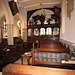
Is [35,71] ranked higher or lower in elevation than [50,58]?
higher

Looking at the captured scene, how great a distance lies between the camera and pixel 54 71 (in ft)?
3.49

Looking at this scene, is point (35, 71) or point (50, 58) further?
point (50, 58)

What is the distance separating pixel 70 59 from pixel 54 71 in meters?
1.67

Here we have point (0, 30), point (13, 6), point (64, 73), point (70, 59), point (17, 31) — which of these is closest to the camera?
point (64, 73)

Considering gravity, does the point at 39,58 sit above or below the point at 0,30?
below

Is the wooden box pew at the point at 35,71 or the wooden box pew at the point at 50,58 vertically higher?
the wooden box pew at the point at 35,71

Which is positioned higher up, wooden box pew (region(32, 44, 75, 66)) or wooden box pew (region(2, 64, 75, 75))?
wooden box pew (region(2, 64, 75, 75))

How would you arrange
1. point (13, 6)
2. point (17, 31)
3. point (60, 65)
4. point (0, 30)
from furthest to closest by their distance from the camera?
point (17, 31), point (0, 30), point (13, 6), point (60, 65)

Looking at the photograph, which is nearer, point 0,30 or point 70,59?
point 70,59

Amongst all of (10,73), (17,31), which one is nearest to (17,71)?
(10,73)

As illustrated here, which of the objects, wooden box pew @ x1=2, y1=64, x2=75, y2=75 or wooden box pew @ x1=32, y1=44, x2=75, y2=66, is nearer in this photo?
wooden box pew @ x1=2, y1=64, x2=75, y2=75

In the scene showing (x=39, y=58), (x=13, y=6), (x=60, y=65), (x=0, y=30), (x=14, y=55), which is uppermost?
(x=13, y=6)

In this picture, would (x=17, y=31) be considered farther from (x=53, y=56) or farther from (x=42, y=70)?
(x=42, y=70)

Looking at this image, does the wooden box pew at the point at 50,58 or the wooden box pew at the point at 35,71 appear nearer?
the wooden box pew at the point at 35,71
